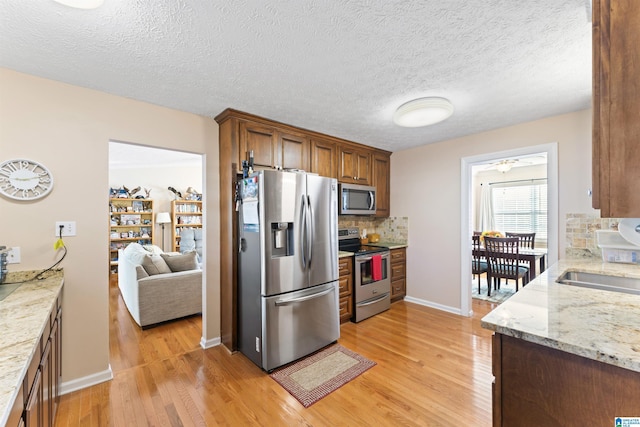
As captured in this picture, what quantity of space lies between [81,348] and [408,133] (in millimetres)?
3764

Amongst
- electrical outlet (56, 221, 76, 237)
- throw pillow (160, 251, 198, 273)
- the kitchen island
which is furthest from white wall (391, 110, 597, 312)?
electrical outlet (56, 221, 76, 237)

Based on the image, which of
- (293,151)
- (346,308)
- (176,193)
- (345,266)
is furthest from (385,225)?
(176,193)

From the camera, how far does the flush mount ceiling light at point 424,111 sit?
2178 millimetres

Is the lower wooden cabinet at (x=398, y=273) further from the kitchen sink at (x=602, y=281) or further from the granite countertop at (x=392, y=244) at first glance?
the kitchen sink at (x=602, y=281)

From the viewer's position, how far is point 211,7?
128 cm

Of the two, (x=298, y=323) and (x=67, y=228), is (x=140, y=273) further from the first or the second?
(x=298, y=323)

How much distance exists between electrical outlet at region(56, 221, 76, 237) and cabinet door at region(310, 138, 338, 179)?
2207 mm

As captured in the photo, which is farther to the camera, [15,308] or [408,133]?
[408,133]

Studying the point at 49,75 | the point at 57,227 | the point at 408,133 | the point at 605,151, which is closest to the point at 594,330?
the point at 605,151

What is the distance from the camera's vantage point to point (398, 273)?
12.9 feet

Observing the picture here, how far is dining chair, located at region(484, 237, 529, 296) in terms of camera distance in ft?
12.5

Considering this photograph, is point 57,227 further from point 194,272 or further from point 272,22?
point 272,22

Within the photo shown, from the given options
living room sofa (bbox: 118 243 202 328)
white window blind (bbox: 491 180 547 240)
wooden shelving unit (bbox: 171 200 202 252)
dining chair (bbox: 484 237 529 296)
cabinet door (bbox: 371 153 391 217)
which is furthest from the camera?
wooden shelving unit (bbox: 171 200 202 252)

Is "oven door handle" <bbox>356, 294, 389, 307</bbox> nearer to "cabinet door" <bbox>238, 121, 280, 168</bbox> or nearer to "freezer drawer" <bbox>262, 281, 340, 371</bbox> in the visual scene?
"freezer drawer" <bbox>262, 281, 340, 371</bbox>
